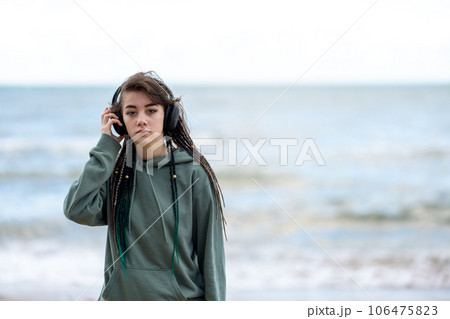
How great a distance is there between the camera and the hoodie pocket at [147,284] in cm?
157

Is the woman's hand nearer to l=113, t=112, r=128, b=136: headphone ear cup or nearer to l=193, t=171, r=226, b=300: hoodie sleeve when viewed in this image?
l=113, t=112, r=128, b=136: headphone ear cup

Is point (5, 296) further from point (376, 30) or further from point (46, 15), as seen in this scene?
point (376, 30)

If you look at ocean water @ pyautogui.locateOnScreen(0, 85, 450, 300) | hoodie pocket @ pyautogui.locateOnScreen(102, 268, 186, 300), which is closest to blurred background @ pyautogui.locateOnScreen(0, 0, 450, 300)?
ocean water @ pyautogui.locateOnScreen(0, 85, 450, 300)

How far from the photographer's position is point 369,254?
5.30 metres

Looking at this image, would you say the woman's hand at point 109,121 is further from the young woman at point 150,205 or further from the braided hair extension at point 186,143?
the braided hair extension at point 186,143

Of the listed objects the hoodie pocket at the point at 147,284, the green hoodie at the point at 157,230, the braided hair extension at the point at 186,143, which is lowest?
the hoodie pocket at the point at 147,284

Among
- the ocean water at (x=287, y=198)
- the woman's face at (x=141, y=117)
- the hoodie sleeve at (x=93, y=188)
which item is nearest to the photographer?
the hoodie sleeve at (x=93, y=188)

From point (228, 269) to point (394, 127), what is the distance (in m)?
8.70

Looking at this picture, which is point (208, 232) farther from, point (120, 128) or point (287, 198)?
point (287, 198)

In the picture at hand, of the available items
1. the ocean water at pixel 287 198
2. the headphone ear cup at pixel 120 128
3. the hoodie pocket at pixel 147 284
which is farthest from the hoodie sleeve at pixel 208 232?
the ocean water at pixel 287 198

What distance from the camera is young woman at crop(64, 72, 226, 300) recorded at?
158 centimetres

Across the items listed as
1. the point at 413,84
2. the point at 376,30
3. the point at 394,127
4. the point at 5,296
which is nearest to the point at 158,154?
the point at 5,296

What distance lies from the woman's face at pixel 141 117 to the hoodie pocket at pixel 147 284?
42 centimetres

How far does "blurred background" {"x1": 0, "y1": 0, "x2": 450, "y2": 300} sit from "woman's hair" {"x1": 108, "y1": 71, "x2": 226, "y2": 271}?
0.29 metres
